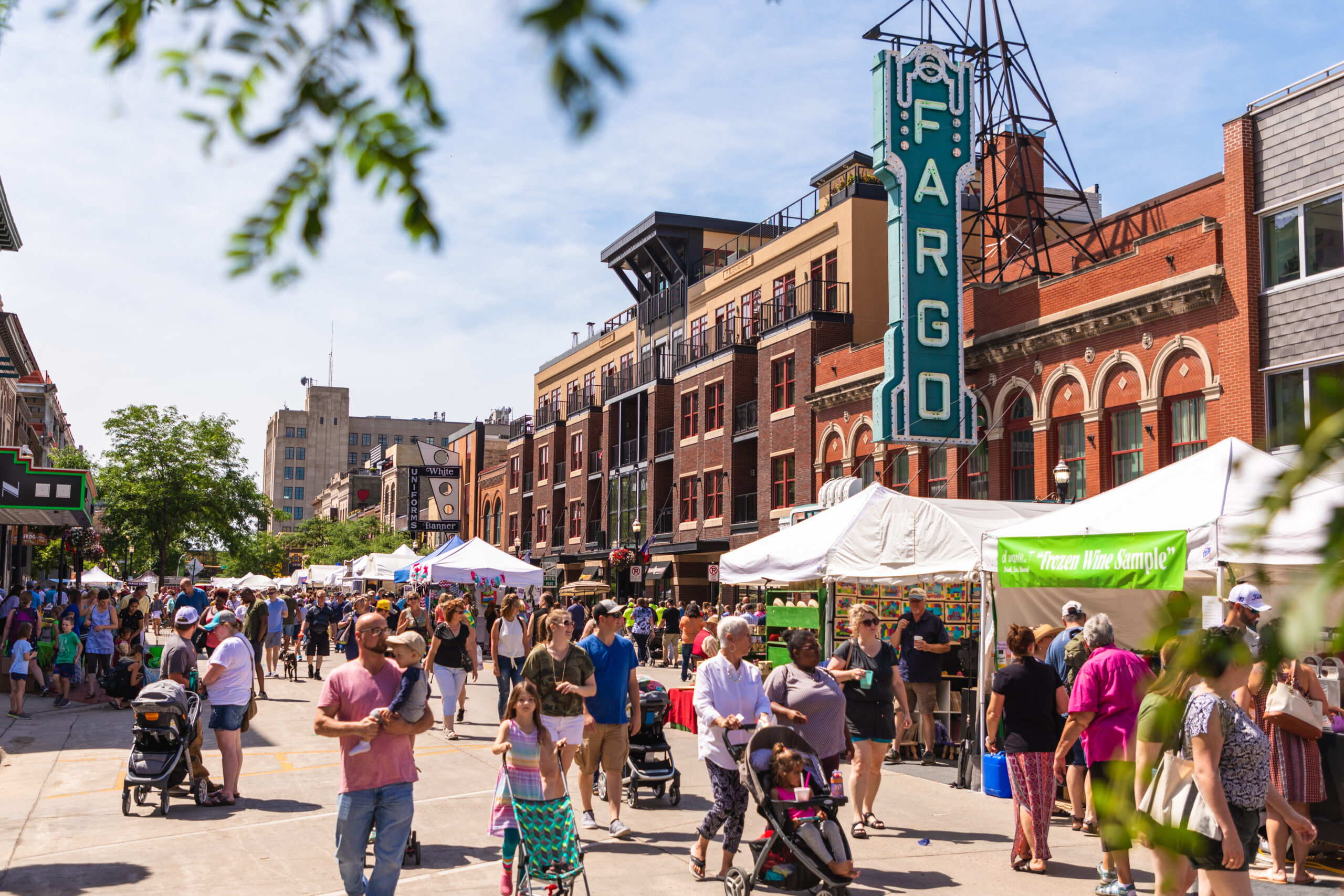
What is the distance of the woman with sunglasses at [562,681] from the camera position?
916 centimetres

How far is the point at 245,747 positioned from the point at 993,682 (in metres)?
9.95

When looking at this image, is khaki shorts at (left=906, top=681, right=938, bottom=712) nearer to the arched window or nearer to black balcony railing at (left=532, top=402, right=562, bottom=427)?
the arched window

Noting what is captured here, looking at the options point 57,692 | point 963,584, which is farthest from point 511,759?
point 57,692

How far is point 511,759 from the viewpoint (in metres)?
7.86

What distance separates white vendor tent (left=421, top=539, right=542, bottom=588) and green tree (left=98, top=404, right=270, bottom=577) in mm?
26174

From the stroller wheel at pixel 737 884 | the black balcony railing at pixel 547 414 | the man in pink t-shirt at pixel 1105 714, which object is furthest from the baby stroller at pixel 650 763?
the black balcony railing at pixel 547 414

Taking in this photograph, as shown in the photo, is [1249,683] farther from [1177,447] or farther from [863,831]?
[1177,447]

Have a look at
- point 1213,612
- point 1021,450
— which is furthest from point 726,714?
point 1021,450

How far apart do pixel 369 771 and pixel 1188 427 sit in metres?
20.5

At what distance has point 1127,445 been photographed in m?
25.0

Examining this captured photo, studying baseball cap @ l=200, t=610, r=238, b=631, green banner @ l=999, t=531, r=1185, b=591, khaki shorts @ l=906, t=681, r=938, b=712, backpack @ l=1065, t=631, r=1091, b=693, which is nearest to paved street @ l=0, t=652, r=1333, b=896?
khaki shorts @ l=906, t=681, r=938, b=712

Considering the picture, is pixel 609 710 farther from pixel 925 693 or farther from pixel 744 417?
pixel 744 417

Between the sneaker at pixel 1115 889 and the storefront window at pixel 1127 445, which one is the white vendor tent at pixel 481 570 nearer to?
the storefront window at pixel 1127 445

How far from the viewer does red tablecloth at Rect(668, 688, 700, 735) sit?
16.2 meters
